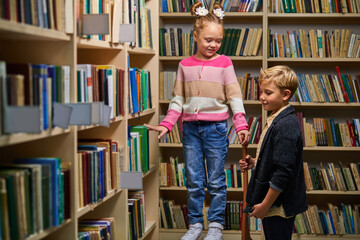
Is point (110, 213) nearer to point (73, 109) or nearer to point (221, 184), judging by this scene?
point (221, 184)

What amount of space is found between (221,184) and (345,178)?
4.21 feet

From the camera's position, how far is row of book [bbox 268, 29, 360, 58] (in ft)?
13.5

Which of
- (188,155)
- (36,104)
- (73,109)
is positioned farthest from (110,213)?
(36,104)

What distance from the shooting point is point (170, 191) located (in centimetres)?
459

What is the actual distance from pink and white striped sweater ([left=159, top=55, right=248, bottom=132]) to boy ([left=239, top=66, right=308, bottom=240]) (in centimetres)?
81

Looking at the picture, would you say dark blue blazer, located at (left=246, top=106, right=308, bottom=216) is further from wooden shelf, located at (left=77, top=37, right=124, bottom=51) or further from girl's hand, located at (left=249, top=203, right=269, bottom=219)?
wooden shelf, located at (left=77, top=37, right=124, bottom=51)

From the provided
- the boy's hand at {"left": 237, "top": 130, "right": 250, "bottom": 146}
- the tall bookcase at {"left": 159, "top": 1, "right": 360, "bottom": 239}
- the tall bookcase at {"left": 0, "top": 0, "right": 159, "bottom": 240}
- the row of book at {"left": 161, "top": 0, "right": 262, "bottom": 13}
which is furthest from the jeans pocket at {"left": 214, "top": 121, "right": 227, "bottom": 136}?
the row of book at {"left": 161, "top": 0, "right": 262, "bottom": 13}

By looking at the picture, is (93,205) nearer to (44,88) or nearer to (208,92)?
(44,88)

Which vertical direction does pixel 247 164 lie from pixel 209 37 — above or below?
below

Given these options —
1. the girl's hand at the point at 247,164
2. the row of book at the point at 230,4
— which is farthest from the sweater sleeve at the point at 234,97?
the row of book at the point at 230,4

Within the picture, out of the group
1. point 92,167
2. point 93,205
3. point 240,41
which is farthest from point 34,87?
point 240,41

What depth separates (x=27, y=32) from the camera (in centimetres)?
174

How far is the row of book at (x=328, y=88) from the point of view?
4105 millimetres

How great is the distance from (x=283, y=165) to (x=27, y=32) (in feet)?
4.01
